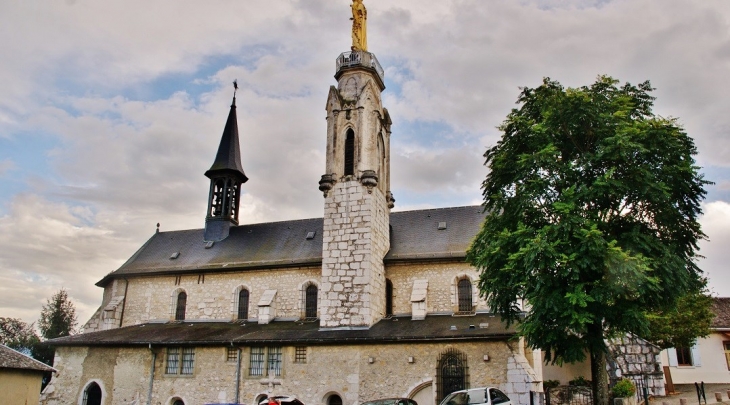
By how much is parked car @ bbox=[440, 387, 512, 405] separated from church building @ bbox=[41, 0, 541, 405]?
354 cm

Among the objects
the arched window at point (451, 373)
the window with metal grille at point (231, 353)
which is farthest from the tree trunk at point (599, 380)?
the window with metal grille at point (231, 353)

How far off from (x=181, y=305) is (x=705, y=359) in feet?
101

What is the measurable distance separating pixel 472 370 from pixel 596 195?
863 centimetres

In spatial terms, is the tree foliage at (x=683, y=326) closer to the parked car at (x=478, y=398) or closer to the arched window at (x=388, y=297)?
the arched window at (x=388, y=297)

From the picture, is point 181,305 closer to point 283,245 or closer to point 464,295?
point 283,245

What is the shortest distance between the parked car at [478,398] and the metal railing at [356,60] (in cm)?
1845

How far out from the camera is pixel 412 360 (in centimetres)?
2284

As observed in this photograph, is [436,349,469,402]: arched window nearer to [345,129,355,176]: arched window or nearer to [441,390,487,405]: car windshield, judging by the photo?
[441,390,487,405]: car windshield

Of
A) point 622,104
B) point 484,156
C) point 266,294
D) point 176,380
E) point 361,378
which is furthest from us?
point 266,294

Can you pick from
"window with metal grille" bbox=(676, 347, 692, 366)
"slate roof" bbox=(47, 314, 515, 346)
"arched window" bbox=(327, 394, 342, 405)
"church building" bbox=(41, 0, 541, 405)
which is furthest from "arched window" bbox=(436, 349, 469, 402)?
"window with metal grille" bbox=(676, 347, 692, 366)

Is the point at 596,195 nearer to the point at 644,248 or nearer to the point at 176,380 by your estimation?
the point at 644,248

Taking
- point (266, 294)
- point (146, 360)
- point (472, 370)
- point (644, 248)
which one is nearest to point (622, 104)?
point (644, 248)

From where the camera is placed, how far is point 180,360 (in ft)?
87.2

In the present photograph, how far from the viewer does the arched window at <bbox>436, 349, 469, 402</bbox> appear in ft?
72.5
